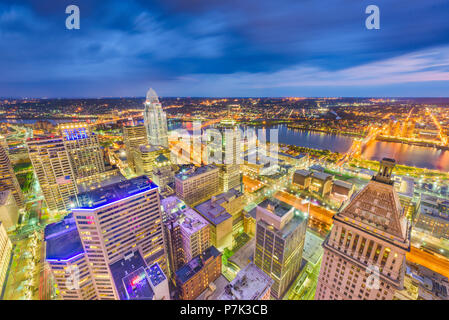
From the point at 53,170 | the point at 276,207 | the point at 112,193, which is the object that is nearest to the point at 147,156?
the point at 53,170

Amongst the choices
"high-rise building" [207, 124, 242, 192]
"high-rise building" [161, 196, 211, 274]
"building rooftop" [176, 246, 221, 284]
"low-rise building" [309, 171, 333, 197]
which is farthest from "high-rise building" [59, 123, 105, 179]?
"low-rise building" [309, 171, 333, 197]

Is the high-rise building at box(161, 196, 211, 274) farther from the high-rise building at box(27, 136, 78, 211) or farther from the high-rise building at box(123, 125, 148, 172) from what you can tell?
the high-rise building at box(123, 125, 148, 172)

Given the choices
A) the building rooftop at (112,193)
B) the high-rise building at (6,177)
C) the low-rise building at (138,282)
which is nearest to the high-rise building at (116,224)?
the building rooftop at (112,193)

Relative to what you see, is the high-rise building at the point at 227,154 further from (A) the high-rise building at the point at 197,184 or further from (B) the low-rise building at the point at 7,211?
(B) the low-rise building at the point at 7,211

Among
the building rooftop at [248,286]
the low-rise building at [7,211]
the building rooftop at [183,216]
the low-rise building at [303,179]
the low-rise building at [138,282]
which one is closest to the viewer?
the low-rise building at [138,282]

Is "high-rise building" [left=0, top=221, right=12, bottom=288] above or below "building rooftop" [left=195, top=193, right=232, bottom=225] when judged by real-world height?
below

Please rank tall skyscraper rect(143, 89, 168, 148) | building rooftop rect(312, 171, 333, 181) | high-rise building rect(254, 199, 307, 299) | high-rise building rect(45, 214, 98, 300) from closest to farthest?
high-rise building rect(45, 214, 98, 300), high-rise building rect(254, 199, 307, 299), building rooftop rect(312, 171, 333, 181), tall skyscraper rect(143, 89, 168, 148)
